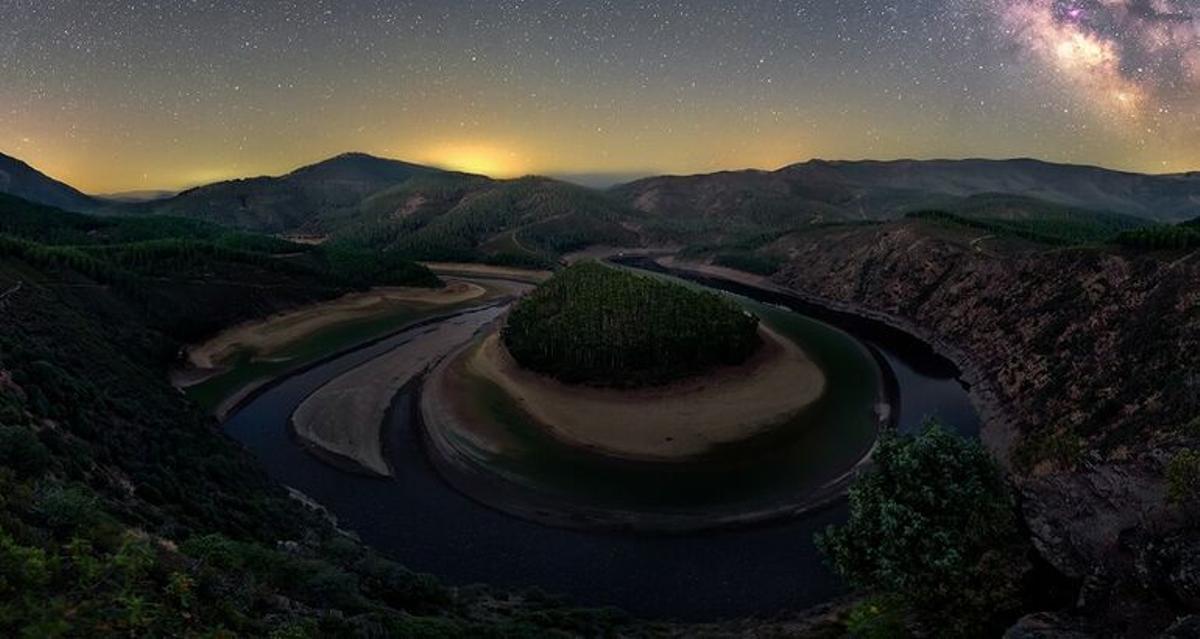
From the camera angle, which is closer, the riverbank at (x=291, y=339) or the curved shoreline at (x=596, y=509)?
the curved shoreline at (x=596, y=509)

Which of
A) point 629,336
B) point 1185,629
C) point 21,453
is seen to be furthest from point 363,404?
point 1185,629

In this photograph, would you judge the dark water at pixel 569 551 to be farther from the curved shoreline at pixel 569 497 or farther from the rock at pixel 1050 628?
the rock at pixel 1050 628

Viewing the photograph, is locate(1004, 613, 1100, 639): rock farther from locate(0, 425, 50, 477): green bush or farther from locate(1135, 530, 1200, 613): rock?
locate(0, 425, 50, 477): green bush

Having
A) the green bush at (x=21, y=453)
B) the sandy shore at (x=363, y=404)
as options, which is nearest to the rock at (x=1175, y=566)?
the green bush at (x=21, y=453)

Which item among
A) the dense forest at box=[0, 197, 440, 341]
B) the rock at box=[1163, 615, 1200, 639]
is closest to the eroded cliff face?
the rock at box=[1163, 615, 1200, 639]

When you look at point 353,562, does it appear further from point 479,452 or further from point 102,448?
point 479,452

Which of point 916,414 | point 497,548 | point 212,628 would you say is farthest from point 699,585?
point 916,414

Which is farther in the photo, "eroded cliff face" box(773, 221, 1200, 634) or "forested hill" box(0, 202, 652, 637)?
"eroded cliff face" box(773, 221, 1200, 634)
